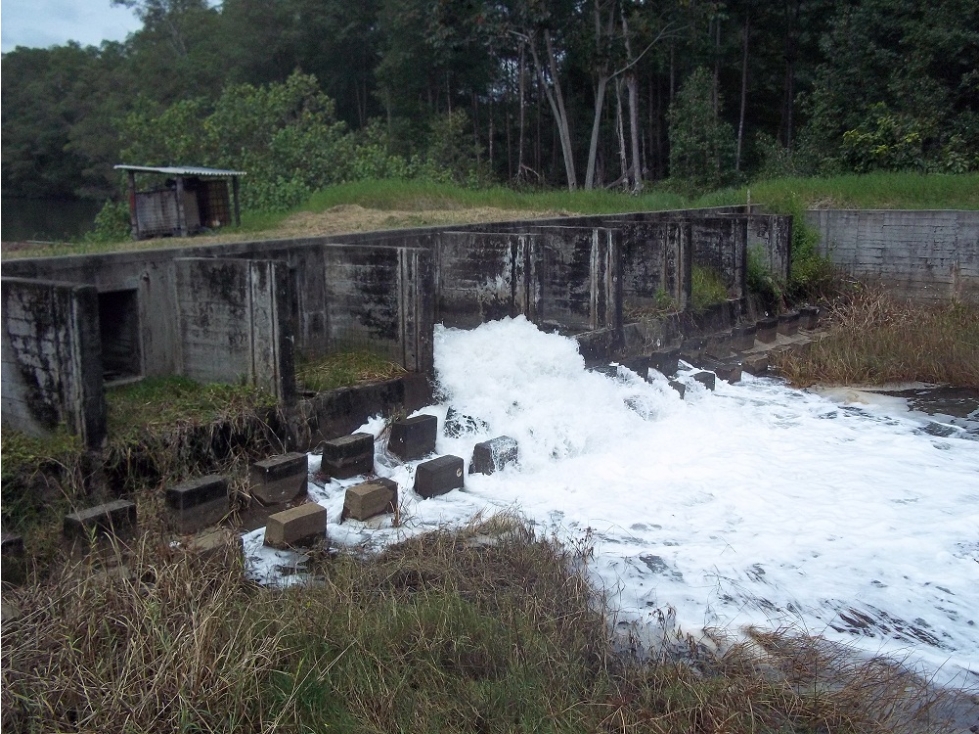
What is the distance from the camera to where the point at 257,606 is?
184 inches

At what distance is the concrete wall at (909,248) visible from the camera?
12492mm

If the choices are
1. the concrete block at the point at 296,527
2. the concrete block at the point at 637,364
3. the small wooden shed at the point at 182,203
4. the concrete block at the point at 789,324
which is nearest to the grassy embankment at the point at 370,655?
the concrete block at the point at 296,527

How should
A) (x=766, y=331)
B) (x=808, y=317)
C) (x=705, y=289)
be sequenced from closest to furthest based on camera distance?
(x=705, y=289), (x=766, y=331), (x=808, y=317)

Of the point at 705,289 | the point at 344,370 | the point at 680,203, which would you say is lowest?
the point at 344,370

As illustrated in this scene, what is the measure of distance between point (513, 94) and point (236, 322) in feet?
72.4

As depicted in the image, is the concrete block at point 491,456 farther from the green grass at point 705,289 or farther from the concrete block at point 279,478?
the green grass at point 705,289

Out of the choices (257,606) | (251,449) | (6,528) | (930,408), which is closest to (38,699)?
(257,606)

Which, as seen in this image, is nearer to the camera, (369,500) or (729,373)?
(369,500)

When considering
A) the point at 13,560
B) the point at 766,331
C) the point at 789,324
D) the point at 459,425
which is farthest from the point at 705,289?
the point at 13,560

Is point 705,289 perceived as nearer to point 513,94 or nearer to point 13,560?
point 13,560

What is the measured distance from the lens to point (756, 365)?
1116 centimetres

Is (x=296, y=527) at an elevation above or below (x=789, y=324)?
below

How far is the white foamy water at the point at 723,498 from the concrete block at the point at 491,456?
3.5 inches

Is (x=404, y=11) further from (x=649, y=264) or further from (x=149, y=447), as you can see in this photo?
(x=149, y=447)
